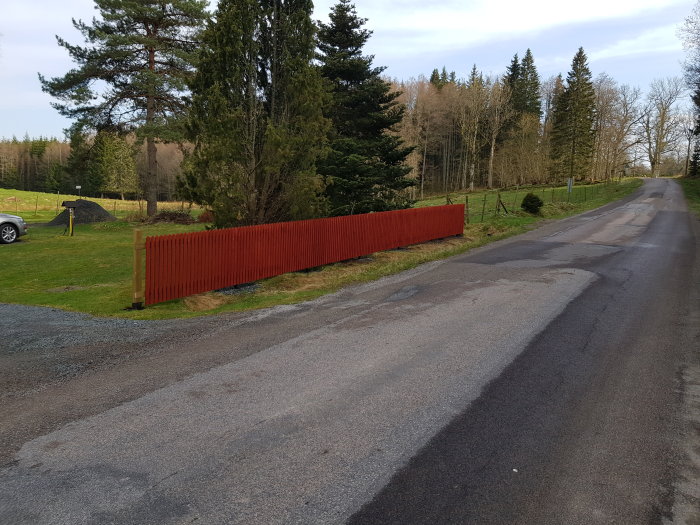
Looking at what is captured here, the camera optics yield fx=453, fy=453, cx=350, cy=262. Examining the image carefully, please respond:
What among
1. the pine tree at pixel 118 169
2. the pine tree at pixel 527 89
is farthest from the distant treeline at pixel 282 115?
the pine tree at pixel 118 169

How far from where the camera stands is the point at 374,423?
168 inches

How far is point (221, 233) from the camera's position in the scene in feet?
31.8

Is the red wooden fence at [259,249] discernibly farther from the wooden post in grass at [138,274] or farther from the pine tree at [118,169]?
the pine tree at [118,169]

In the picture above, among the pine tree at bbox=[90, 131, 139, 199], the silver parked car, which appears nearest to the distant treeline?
the silver parked car

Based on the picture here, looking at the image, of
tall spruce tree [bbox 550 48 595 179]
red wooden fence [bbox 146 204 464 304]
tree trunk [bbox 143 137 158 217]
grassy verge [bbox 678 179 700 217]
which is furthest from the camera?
tall spruce tree [bbox 550 48 595 179]

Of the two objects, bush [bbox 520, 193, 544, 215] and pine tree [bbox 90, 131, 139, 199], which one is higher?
pine tree [bbox 90, 131, 139, 199]

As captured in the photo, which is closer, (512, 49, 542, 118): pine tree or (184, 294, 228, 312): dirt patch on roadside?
(184, 294, 228, 312): dirt patch on roadside

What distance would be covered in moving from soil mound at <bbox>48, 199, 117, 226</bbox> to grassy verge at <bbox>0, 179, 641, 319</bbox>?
2.86 m

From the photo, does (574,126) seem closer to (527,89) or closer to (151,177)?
(527,89)

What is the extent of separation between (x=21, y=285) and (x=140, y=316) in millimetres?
4915

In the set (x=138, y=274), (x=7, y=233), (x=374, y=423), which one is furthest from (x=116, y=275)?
(x=374, y=423)

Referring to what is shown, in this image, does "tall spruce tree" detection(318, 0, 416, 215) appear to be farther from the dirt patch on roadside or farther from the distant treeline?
the dirt patch on roadside

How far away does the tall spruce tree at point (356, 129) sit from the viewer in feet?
60.4

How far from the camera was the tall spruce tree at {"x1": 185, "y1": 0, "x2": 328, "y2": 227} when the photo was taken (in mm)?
10977
